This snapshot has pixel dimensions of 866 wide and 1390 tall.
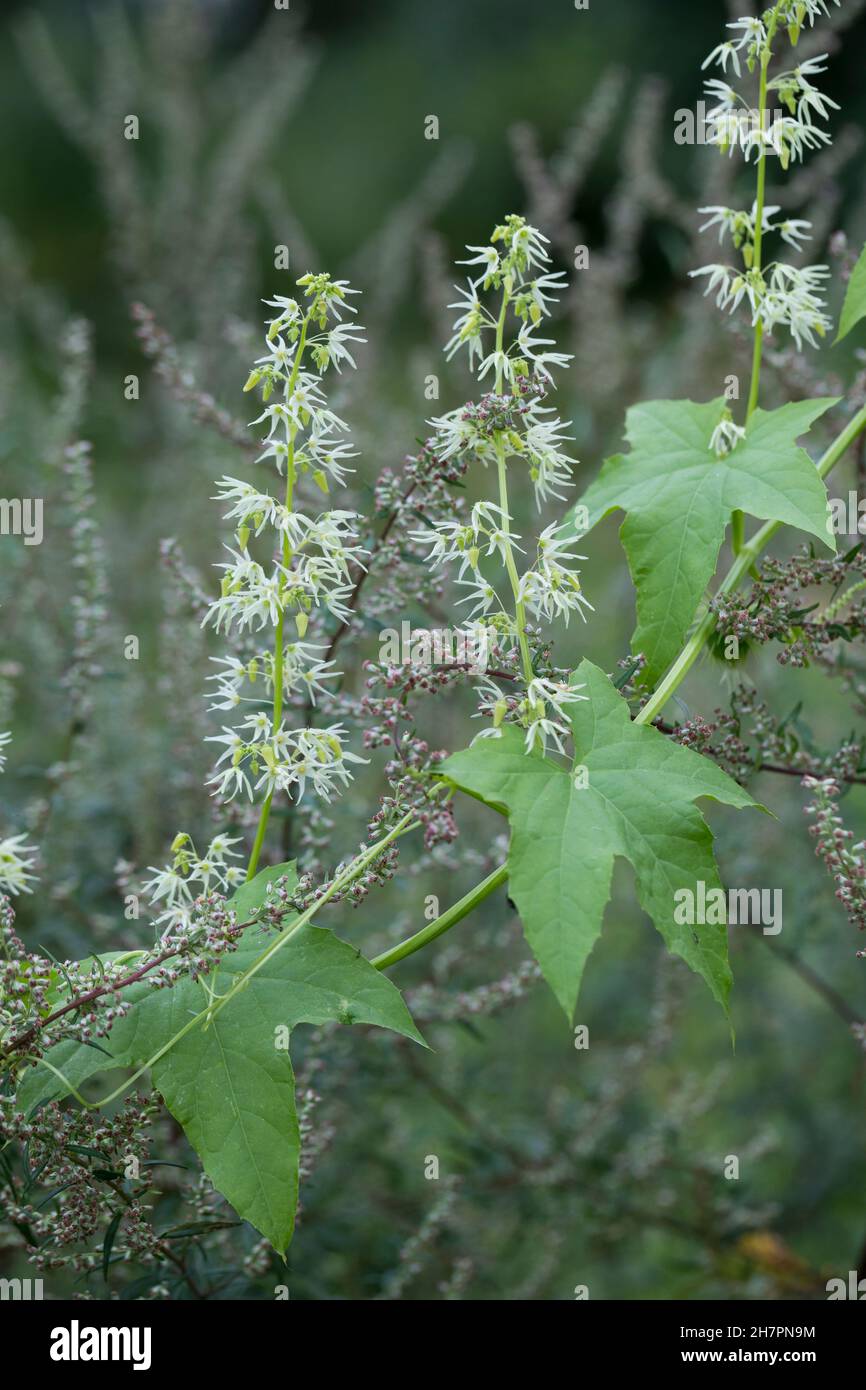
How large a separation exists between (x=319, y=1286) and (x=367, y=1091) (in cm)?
39

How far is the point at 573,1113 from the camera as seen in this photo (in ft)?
8.62

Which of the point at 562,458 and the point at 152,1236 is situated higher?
the point at 562,458

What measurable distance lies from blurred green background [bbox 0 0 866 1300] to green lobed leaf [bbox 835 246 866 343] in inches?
11.2

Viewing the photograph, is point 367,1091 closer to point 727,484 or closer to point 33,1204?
point 33,1204

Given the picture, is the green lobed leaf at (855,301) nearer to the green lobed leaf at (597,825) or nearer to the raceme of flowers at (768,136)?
the raceme of flowers at (768,136)

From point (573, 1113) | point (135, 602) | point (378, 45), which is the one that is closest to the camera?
point (573, 1113)

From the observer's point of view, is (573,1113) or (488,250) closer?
(488,250)

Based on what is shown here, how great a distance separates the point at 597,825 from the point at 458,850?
4.18ft

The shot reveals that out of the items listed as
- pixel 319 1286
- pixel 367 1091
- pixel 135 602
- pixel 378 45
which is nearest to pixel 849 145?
pixel 135 602

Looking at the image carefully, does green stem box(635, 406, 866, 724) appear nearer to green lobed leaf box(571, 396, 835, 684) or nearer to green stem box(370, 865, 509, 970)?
green lobed leaf box(571, 396, 835, 684)

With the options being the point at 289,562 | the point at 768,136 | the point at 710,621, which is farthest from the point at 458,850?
the point at 768,136

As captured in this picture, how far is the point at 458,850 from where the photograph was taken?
2385mm

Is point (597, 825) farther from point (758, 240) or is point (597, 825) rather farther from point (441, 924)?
point (758, 240)

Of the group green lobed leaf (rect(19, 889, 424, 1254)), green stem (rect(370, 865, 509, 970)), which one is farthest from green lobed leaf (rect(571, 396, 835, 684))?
green lobed leaf (rect(19, 889, 424, 1254))
